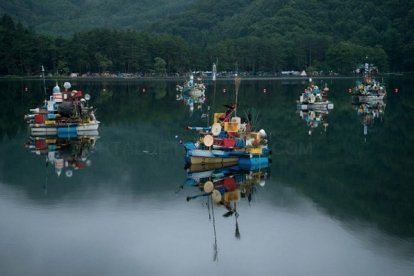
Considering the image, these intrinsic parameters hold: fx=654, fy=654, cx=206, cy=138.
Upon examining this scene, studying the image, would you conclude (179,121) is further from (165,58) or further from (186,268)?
(165,58)

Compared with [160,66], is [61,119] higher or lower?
lower

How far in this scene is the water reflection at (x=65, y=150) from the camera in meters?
35.4

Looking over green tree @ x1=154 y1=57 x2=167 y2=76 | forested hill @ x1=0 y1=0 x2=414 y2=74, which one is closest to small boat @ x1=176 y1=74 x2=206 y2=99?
green tree @ x1=154 y1=57 x2=167 y2=76

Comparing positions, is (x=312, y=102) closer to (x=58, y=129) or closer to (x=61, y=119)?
(x=61, y=119)

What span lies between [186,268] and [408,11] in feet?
606

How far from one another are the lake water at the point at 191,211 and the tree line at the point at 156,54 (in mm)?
80545

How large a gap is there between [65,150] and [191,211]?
51.5 ft

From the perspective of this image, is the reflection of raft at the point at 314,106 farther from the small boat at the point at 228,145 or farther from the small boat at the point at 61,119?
the small boat at the point at 228,145

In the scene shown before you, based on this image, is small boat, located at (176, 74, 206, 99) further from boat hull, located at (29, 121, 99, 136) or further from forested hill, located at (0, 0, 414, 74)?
forested hill, located at (0, 0, 414, 74)

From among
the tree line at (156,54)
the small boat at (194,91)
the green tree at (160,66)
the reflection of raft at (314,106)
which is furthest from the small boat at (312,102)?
the green tree at (160,66)

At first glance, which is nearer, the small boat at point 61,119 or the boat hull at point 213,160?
the boat hull at point 213,160

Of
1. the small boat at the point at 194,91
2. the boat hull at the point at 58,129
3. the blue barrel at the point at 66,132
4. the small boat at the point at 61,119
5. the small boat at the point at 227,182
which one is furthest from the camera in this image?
the small boat at the point at 194,91

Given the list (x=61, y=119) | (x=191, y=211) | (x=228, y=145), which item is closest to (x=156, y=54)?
(x=61, y=119)

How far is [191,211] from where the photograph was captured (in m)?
26.9
